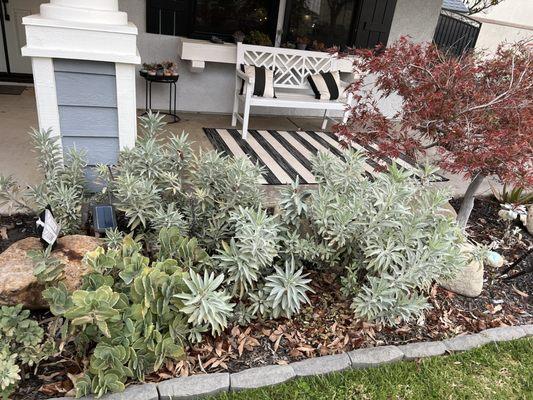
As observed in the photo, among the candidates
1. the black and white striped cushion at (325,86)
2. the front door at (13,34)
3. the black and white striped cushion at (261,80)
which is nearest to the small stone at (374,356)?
the black and white striped cushion at (261,80)

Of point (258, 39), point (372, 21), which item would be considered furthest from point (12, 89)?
point (372, 21)

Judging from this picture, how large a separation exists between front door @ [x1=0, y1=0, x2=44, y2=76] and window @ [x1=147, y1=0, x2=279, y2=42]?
1.58 meters

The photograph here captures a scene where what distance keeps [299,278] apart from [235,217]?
1.37 feet

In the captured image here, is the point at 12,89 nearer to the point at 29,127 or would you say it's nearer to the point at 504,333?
the point at 29,127

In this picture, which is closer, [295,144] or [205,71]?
[295,144]

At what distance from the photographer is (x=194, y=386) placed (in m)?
1.66

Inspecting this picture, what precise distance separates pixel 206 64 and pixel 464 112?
11.1 ft

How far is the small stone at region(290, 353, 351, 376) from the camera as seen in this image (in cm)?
183

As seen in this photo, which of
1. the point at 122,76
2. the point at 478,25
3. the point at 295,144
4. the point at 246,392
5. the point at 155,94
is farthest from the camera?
the point at 478,25

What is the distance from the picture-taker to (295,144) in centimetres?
456

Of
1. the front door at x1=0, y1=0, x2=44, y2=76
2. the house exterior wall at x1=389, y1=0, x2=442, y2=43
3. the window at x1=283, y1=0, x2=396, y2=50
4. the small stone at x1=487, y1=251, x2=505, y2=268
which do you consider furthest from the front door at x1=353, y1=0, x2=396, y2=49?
the front door at x1=0, y1=0, x2=44, y2=76

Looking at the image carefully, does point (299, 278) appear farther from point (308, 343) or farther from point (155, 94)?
point (155, 94)

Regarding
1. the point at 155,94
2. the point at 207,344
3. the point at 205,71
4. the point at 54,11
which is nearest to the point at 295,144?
the point at 205,71

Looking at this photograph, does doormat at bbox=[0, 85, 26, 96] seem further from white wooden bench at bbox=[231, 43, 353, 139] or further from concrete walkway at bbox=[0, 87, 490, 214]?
white wooden bench at bbox=[231, 43, 353, 139]
